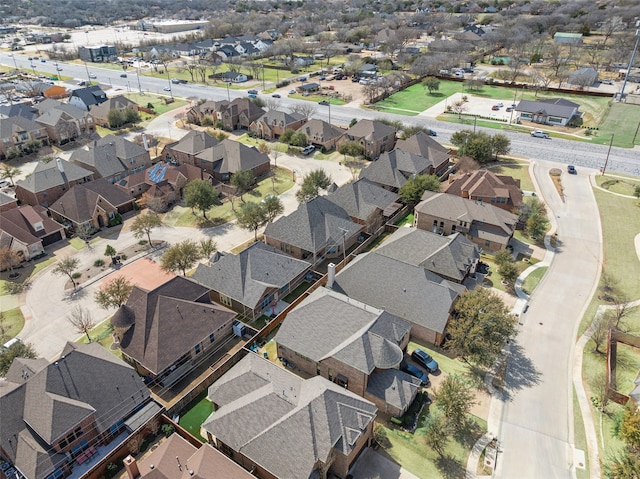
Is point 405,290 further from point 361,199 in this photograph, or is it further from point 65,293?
point 65,293

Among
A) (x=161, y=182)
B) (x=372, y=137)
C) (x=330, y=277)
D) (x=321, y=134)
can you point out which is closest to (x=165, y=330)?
(x=330, y=277)

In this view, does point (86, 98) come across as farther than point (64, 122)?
Yes

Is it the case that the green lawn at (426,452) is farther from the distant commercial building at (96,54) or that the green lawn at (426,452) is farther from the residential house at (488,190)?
the distant commercial building at (96,54)

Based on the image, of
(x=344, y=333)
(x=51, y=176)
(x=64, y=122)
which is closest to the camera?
(x=344, y=333)

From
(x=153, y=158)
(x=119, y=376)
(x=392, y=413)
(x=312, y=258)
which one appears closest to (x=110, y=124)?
(x=153, y=158)

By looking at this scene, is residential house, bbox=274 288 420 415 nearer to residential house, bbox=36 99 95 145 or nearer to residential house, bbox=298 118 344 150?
residential house, bbox=298 118 344 150

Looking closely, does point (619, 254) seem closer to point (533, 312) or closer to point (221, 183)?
point (533, 312)

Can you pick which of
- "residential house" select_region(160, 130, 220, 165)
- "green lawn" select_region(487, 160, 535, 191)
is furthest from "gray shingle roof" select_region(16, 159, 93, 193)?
"green lawn" select_region(487, 160, 535, 191)
